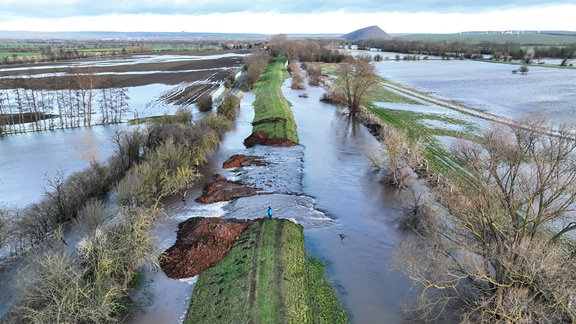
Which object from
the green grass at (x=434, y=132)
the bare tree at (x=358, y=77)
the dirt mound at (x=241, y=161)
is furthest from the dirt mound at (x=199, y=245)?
the bare tree at (x=358, y=77)

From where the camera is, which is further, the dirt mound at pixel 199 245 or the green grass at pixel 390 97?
the green grass at pixel 390 97

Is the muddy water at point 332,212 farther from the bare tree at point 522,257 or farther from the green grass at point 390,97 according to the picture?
the green grass at point 390,97

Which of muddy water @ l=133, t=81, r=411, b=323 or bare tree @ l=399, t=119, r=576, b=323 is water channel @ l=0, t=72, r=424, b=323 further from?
bare tree @ l=399, t=119, r=576, b=323

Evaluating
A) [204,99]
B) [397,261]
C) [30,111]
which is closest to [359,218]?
[397,261]

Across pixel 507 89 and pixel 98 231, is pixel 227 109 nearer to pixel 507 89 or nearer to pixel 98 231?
pixel 98 231

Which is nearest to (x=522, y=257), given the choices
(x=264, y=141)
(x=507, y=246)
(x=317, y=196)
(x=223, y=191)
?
(x=507, y=246)

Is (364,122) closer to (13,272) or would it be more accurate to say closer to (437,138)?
(437,138)
